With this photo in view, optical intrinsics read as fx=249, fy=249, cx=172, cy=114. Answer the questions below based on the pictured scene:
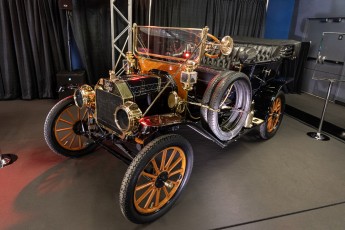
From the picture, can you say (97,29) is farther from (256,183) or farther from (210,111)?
(256,183)

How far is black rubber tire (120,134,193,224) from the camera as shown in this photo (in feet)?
5.49

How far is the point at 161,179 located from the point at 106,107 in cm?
80

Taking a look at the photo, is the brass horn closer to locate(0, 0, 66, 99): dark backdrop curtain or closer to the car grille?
the car grille

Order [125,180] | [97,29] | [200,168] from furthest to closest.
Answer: [97,29]
[200,168]
[125,180]

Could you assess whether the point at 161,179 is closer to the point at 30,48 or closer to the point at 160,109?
the point at 160,109

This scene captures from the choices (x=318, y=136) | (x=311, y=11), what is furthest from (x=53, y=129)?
(x=311, y=11)

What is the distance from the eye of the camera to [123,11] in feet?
15.7

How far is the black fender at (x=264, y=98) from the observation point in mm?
3189

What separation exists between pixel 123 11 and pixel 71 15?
37.5 inches

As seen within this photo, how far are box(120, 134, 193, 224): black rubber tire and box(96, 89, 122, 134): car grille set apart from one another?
494mm

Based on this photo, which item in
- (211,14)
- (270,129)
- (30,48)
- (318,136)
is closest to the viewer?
(270,129)

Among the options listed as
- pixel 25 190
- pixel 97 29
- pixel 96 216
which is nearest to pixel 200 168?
pixel 96 216

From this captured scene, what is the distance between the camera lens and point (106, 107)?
2.21m

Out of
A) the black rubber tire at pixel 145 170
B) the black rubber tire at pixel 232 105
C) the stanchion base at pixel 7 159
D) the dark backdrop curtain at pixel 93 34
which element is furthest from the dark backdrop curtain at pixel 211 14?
the black rubber tire at pixel 145 170
